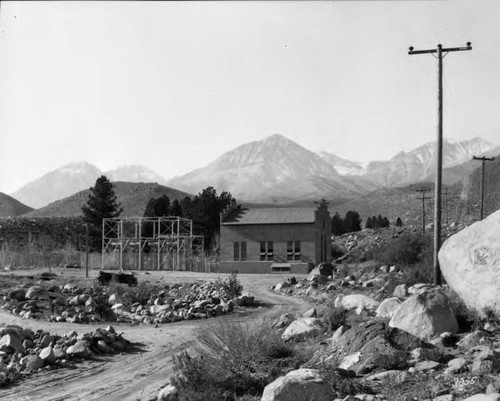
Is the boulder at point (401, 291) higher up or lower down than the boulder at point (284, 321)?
higher up

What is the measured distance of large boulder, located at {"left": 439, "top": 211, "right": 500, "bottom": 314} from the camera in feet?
43.0

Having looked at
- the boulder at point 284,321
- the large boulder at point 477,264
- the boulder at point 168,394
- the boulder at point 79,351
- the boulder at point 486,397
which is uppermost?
the large boulder at point 477,264

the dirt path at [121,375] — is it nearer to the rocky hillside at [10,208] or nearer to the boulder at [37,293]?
the boulder at [37,293]

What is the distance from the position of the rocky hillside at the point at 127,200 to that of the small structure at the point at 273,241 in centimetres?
7472

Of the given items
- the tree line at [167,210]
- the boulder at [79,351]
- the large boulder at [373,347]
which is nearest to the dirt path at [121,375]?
the boulder at [79,351]

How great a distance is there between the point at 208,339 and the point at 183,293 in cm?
2099

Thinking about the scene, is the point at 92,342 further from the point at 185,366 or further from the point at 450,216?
the point at 450,216

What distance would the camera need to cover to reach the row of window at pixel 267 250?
5100 cm

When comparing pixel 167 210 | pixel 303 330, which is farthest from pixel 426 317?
pixel 167 210

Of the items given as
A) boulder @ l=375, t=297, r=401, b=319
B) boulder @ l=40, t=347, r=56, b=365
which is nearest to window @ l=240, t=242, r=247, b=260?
boulder @ l=375, t=297, r=401, b=319

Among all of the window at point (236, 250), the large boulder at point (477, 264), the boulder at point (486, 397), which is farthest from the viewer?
the window at point (236, 250)

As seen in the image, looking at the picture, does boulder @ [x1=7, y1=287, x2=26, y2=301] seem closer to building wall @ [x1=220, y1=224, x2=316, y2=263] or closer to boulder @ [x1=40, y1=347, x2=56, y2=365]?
boulder @ [x1=40, y1=347, x2=56, y2=365]

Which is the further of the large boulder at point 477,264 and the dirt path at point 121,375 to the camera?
the large boulder at point 477,264

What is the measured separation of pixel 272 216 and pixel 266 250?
10.3ft
